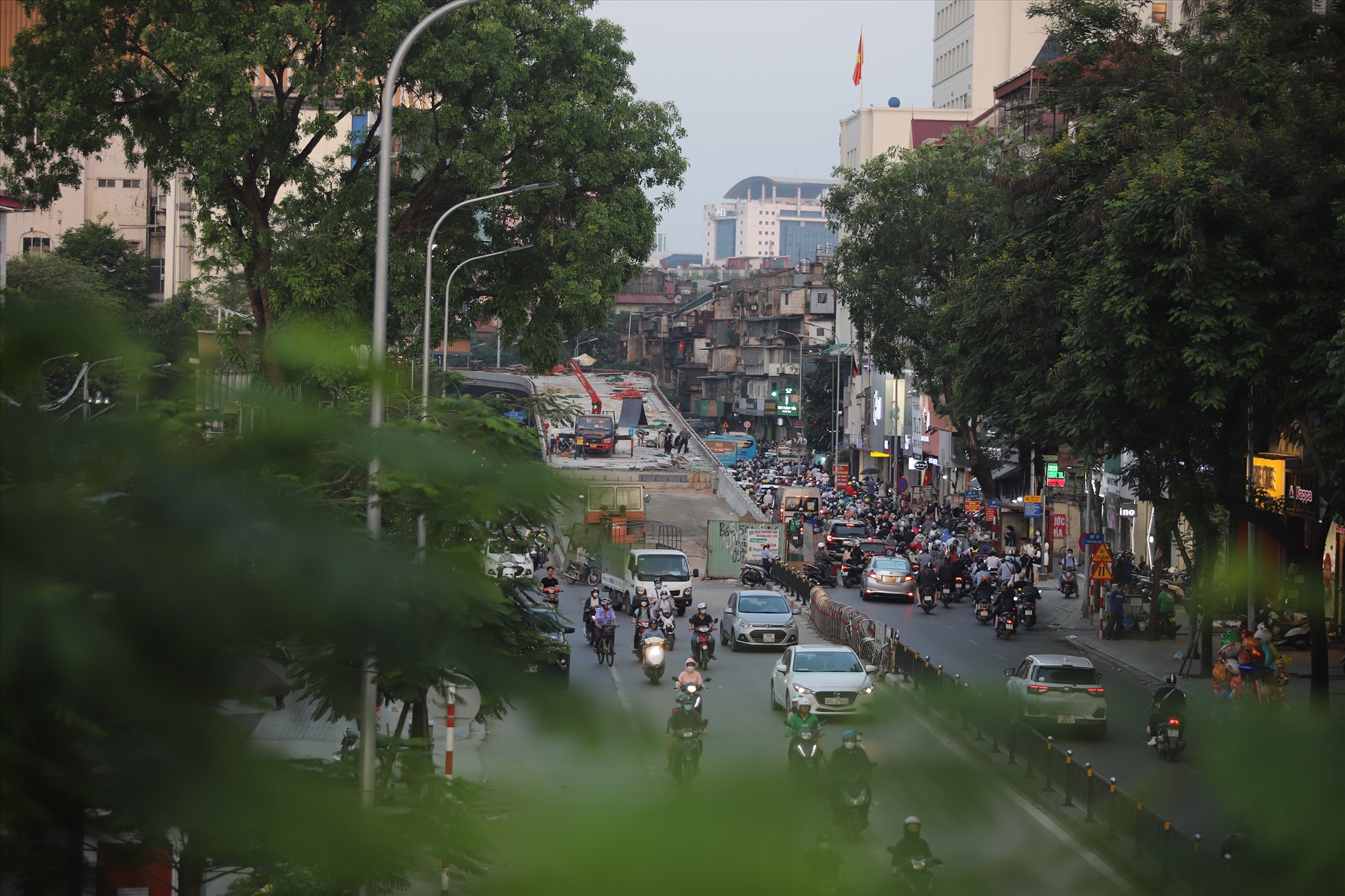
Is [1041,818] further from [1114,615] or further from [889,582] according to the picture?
[889,582]

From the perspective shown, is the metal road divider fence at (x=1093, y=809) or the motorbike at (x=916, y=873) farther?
the metal road divider fence at (x=1093, y=809)

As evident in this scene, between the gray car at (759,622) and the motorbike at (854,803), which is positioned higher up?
the motorbike at (854,803)

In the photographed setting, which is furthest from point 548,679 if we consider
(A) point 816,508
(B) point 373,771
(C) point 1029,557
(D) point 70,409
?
(A) point 816,508

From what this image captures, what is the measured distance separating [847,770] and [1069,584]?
1533 inches

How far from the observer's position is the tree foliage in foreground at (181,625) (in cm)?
154

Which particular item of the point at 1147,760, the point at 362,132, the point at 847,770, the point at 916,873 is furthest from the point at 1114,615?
the point at 847,770

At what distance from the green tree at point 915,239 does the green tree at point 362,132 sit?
14.1m

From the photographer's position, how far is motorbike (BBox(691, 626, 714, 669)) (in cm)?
2525

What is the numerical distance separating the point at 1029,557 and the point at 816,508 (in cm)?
2041

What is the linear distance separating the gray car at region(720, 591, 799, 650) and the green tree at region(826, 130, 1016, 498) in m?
11.5

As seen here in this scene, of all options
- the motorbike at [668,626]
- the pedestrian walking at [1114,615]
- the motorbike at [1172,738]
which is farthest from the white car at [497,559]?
the pedestrian walking at [1114,615]

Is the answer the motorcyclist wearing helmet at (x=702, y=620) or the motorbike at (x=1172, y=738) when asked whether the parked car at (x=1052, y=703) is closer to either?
the motorbike at (x=1172, y=738)

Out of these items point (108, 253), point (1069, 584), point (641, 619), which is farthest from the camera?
point (108, 253)

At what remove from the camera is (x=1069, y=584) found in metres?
38.6
